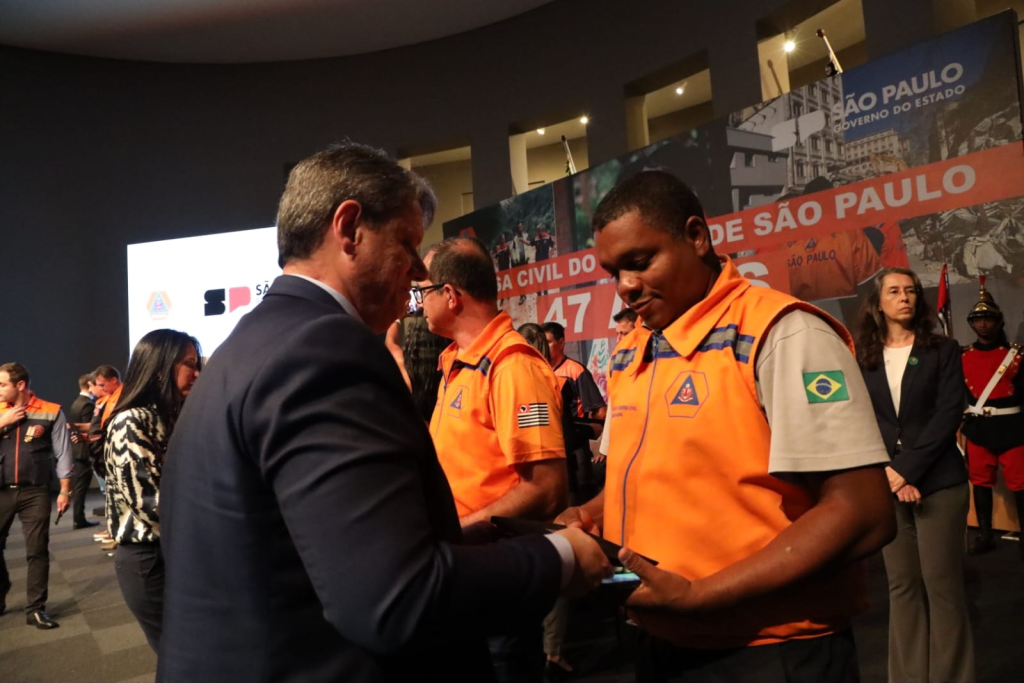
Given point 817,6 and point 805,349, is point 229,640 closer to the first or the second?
point 805,349

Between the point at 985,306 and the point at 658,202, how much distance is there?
3.92 m

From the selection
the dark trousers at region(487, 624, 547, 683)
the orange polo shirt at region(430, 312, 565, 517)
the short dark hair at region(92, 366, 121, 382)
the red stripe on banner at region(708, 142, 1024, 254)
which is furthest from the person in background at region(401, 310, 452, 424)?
the short dark hair at region(92, 366, 121, 382)

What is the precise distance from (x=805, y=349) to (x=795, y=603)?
0.42 metres

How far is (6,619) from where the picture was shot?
4.79 meters

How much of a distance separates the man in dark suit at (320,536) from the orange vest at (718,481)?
245mm

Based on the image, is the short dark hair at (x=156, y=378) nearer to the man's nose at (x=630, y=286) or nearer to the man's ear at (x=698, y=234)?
the man's nose at (x=630, y=286)

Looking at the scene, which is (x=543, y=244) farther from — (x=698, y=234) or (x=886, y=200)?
(x=698, y=234)

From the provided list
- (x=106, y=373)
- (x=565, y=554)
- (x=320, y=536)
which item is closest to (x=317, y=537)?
(x=320, y=536)

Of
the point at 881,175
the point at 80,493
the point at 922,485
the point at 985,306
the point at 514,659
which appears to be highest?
the point at 881,175

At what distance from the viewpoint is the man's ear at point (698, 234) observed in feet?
4.31

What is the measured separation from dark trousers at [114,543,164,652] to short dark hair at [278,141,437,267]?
209 centimetres

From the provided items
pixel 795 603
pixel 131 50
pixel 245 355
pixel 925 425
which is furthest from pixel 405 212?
pixel 131 50

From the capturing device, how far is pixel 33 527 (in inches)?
187

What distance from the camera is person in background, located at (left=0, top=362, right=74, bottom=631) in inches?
184
